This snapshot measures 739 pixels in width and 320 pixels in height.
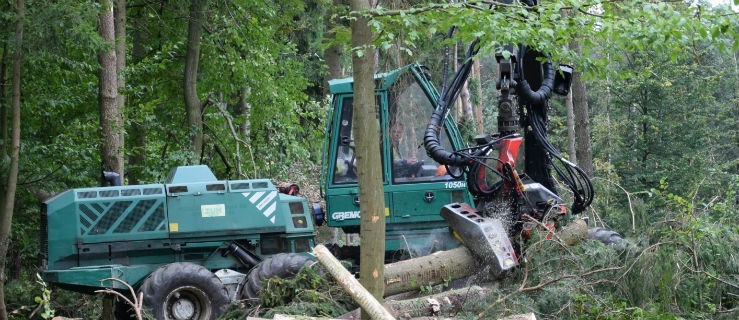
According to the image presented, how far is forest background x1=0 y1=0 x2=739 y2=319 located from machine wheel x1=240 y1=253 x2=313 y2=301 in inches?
96.2

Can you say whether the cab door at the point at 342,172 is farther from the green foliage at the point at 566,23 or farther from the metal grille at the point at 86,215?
the green foliage at the point at 566,23

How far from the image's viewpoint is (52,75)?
14.9 meters

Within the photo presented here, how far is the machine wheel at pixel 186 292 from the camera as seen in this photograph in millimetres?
10320

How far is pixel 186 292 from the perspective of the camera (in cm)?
1051

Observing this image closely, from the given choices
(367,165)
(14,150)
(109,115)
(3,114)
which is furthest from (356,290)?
(3,114)

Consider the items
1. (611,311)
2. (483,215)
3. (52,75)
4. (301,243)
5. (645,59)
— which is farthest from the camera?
(645,59)

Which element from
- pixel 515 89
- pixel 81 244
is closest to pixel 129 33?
pixel 81 244

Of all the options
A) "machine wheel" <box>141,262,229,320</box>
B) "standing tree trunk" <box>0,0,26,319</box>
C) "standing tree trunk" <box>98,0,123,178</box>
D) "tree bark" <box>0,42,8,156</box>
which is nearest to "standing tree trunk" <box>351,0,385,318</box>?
"machine wheel" <box>141,262,229,320</box>

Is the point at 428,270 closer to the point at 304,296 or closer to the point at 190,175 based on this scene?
the point at 304,296

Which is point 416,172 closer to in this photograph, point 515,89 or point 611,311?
point 515,89

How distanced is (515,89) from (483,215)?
63.3 inches

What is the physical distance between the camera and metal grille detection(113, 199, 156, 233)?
11.1m

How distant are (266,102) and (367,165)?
1163 centimetres

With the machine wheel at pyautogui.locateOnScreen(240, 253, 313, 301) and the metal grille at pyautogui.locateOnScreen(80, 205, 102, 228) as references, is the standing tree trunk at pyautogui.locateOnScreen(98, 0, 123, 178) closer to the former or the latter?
the metal grille at pyautogui.locateOnScreen(80, 205, 102, 228)
